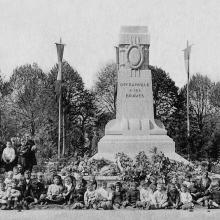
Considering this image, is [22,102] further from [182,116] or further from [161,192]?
[161,192]

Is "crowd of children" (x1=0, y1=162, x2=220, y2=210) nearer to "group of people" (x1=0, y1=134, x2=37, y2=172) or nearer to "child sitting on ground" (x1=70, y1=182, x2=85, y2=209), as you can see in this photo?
"child sitting on ground" (x1=70, y1=182, x2=85, y2=209)

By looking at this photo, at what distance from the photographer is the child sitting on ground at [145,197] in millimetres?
13406

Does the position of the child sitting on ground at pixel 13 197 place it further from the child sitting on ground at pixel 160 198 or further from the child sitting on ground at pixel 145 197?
the child sitting on ground at pixel 160 198

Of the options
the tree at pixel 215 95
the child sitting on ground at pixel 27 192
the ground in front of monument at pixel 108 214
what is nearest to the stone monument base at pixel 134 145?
the child sitting on ground at pixel 27 192

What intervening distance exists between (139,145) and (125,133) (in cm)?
118

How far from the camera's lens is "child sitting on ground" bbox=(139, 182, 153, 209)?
1341cm

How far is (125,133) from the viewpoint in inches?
1008

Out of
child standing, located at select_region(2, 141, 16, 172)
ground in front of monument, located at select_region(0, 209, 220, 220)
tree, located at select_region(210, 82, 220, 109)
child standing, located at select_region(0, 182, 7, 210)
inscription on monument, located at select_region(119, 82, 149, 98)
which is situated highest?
tree, located at select_region(210, 82, 220, 109)

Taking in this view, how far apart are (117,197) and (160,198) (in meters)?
1.12

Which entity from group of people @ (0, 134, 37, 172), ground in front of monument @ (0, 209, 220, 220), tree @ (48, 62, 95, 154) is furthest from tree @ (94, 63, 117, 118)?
ground in front of monument @ (0, 209, 220, 220)

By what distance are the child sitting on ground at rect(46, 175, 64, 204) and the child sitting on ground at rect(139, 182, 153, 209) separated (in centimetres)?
211

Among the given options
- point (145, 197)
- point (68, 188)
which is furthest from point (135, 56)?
point (145, 197)

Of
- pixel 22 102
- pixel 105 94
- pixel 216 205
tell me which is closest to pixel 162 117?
pixel 105 94

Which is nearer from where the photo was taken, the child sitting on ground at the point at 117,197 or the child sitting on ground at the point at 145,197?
the child sitting on ground at the point at 145,197
